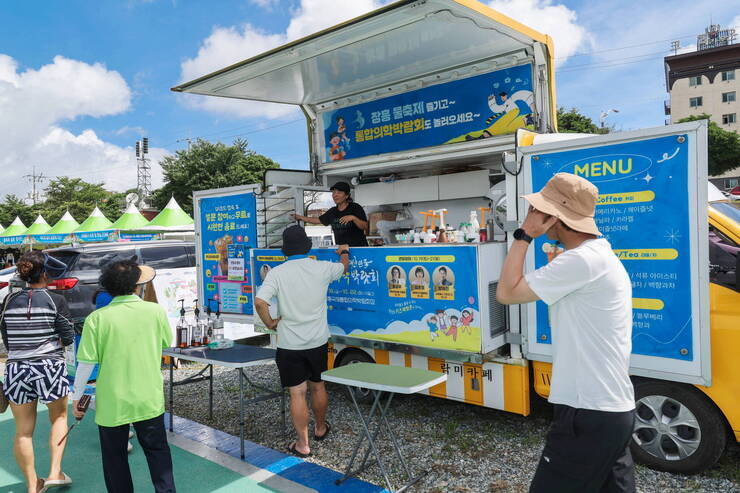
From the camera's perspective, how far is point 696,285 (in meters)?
3.03

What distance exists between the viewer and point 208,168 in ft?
130

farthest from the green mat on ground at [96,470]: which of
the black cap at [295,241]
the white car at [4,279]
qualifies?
the white car at [4,279]

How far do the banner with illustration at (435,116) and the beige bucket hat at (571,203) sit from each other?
278 centimetres

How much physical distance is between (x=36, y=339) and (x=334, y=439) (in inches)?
92.6

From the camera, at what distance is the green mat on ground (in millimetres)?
3506

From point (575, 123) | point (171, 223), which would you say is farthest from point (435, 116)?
point (575, 123)

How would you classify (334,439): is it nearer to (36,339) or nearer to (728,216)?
(36,339)

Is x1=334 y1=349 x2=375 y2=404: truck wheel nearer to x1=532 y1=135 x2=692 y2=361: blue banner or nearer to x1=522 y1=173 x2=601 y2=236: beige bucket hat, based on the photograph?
x1=532 y1=135 x2=692 y2=361: blue banner

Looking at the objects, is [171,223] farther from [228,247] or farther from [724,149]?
[724,149]

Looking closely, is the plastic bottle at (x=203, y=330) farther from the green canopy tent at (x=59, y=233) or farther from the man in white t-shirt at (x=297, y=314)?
the green canopy tent at (x=59, y=233)

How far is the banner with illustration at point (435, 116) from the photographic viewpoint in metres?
4.61

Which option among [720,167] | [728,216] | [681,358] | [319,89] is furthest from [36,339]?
[720,167]

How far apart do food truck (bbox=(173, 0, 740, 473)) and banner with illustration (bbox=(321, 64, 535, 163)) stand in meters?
0.02

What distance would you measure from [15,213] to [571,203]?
52.3m
